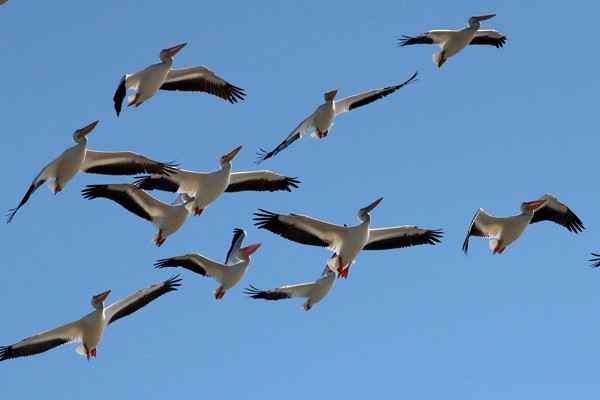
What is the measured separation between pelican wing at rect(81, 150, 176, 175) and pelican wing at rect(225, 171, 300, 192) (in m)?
1.20

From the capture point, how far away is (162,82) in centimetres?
1714

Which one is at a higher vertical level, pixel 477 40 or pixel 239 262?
pixel 477 40

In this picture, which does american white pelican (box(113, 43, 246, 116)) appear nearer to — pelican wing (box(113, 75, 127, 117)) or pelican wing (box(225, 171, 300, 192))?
pelican wing (box(113, 75, 127, 117))

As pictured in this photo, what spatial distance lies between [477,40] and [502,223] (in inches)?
175

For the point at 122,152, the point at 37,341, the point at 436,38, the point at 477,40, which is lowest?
the point at 37,341

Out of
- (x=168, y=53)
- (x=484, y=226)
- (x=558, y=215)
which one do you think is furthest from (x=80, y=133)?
(x=558, y=215)

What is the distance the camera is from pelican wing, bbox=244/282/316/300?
57.8 ft

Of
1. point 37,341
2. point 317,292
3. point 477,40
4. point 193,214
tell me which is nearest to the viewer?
point 37,341

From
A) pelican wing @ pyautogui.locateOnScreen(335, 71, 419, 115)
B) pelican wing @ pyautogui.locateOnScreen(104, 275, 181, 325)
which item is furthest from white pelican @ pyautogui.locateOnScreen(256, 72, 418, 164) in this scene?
pelican wing @ pyautogui.locateOnScreen(104, 275, 181, 325)

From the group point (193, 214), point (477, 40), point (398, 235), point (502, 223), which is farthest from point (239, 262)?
point (477, 40)

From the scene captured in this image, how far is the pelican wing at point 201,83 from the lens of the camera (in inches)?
700

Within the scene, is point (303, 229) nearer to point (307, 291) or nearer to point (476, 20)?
point (307, 291)

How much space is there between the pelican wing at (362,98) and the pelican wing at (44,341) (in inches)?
212

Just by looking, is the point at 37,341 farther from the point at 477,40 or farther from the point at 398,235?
the point at 477,40
